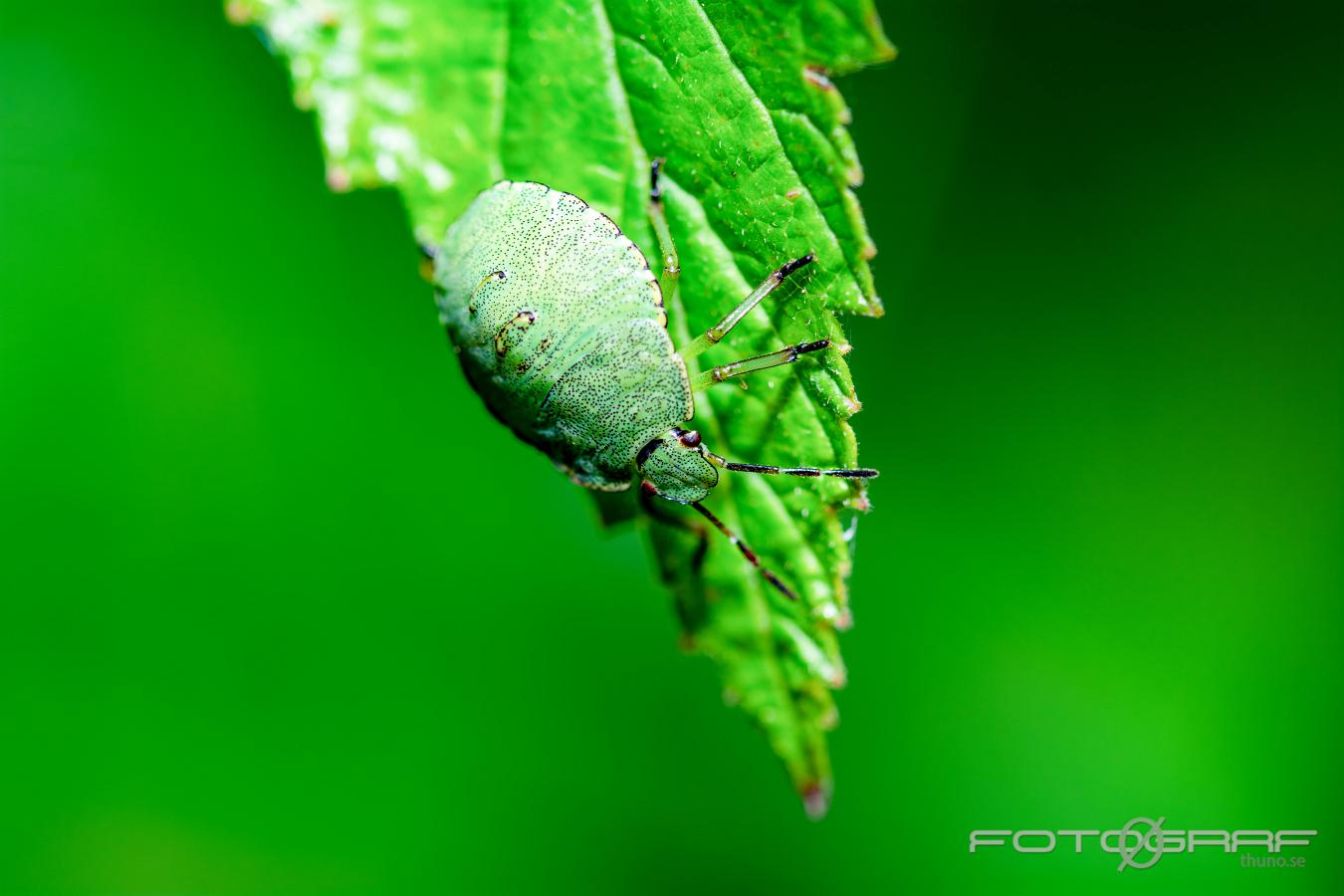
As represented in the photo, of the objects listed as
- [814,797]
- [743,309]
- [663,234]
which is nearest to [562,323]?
[663,234]

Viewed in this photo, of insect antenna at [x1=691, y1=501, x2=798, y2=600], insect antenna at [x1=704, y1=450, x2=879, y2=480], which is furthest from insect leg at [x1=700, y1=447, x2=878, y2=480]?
insect antenna at [x1=691, y1=501, x2=798, y2=600]

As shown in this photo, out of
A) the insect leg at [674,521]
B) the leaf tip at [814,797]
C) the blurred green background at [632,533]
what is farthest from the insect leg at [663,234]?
the blurred green background at [632,533]

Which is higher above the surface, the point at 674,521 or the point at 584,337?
the point at 584,337

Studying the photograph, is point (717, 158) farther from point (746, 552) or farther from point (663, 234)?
point (746, 552)

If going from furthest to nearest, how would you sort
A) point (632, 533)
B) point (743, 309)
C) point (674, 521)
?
point (632, 533)
point (674, 521)
point (743, 309)

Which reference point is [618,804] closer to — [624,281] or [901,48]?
[624,281]

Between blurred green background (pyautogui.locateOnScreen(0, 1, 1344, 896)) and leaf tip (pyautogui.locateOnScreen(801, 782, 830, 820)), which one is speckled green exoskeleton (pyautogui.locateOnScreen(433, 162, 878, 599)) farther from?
blurred green background (pyautogui.locateOnScreen(0, 1, 1344, 896))

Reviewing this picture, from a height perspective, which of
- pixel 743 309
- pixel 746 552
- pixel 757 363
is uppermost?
pixel 743 309

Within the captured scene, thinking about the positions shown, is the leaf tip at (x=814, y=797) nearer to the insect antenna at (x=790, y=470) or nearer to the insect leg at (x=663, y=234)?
the insect antenna at (x=790, y=470)
